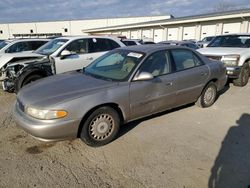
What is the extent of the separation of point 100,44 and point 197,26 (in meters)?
20.8

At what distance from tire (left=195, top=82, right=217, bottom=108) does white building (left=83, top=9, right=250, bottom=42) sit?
57.8 ft

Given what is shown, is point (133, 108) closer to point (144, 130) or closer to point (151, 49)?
point (144, 130)

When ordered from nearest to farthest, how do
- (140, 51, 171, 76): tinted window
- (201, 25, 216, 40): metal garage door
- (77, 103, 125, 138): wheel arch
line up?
(77, 103, 125, 138): wheel arch, (140, 51, 171, 76): tinted window, (201, 25, 216, 40): metal garage door

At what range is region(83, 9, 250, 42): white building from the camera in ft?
68.8

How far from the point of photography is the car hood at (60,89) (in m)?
3.38

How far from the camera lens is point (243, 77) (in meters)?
7.40

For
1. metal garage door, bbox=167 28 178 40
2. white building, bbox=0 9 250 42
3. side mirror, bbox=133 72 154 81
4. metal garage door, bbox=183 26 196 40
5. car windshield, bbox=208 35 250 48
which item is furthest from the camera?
metal garage door, bbox=167 28 178 40

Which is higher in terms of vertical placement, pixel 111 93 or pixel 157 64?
pixel 157 64

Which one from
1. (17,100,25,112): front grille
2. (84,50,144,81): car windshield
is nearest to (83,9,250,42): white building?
(84,50,144,81): car windshield

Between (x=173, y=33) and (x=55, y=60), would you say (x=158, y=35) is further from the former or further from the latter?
(x=55, y=60)

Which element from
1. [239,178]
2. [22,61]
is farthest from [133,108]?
[22,61]

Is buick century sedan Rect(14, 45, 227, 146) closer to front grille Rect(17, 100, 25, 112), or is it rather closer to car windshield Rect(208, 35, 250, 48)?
front grille Rect(17, 100, 25, 112)

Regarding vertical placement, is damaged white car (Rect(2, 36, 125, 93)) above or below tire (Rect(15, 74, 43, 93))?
above

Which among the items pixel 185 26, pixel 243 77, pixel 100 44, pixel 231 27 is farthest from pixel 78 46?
pixel 185 26
